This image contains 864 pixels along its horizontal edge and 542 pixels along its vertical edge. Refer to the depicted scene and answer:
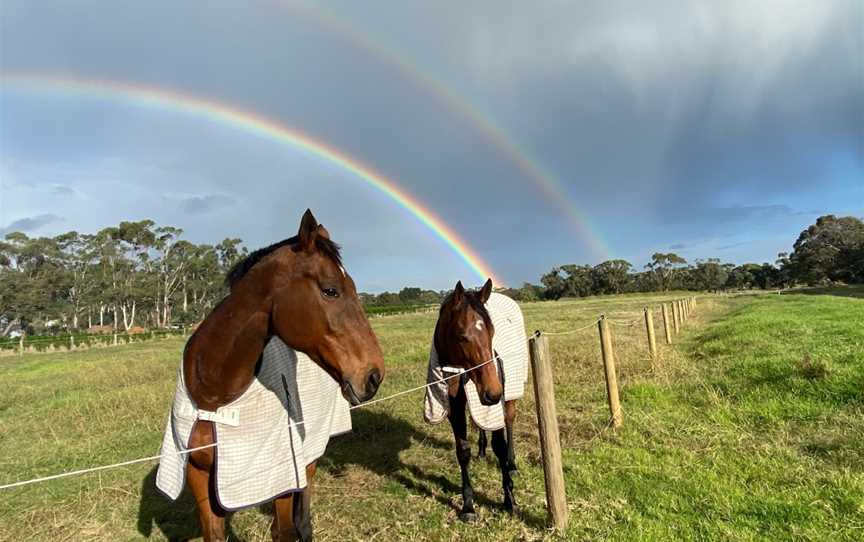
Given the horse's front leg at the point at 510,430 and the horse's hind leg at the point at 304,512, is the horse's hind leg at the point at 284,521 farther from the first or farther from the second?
the horse's front leg at the point at 510,430

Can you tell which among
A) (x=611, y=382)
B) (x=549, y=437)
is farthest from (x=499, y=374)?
(x=611, y=382)

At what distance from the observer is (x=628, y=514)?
3.45 m

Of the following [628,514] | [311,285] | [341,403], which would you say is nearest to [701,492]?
[628,514]

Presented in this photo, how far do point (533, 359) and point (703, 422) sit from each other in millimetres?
3207

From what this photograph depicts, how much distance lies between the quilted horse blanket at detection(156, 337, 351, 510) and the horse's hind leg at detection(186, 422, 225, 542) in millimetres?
55

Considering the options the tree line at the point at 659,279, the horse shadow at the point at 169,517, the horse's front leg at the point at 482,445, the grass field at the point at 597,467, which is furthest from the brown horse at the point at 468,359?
the tree line at the point at 659,279

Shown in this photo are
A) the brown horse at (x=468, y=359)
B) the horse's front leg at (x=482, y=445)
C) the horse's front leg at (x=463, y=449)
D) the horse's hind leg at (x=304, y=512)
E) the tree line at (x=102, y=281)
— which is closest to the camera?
the horse's hind leg at (x=304, y=512)

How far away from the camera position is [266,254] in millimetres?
2299

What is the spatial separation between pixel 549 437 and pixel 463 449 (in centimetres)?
95

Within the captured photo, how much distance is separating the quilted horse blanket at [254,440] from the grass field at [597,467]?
60.6 inches

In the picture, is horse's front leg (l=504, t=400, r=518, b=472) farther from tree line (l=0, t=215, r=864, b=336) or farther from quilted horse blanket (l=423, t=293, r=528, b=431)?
tree line (l=0, t=215, r=864, b=336)

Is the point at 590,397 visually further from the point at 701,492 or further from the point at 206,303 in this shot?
the point at 206,303

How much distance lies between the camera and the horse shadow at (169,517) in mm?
3998

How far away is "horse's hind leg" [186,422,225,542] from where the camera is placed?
8.07ft
